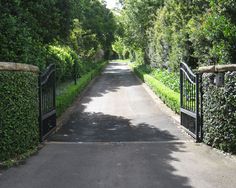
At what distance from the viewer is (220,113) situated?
292 inches

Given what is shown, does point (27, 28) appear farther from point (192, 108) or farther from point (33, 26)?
point (192, 108)

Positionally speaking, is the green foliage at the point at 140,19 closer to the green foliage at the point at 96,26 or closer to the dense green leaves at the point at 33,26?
the green foliage at the point at 96,26

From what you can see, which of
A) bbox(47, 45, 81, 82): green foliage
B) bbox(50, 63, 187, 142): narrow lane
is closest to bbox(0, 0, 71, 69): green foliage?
bbox(50, 63, 187, 142): narrow lane

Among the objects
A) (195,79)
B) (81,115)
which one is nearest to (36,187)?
(195,79)

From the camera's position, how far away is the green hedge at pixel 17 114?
6656mm

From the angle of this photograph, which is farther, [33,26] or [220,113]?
[33,26]

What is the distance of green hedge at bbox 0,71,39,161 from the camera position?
666cm

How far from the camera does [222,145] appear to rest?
741 centimetres

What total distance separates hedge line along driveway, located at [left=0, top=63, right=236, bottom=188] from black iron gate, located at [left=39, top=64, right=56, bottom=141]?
0.35 m

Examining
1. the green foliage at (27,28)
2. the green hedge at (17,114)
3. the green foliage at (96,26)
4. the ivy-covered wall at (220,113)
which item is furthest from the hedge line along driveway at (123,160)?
the green foliage at (96,26)

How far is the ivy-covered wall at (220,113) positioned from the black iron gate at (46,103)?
3.89 metres

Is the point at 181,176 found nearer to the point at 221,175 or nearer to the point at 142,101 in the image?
the point at 221,175

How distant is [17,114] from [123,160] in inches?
90.0

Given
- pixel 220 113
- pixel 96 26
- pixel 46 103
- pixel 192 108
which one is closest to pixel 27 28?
pixel 46 103
